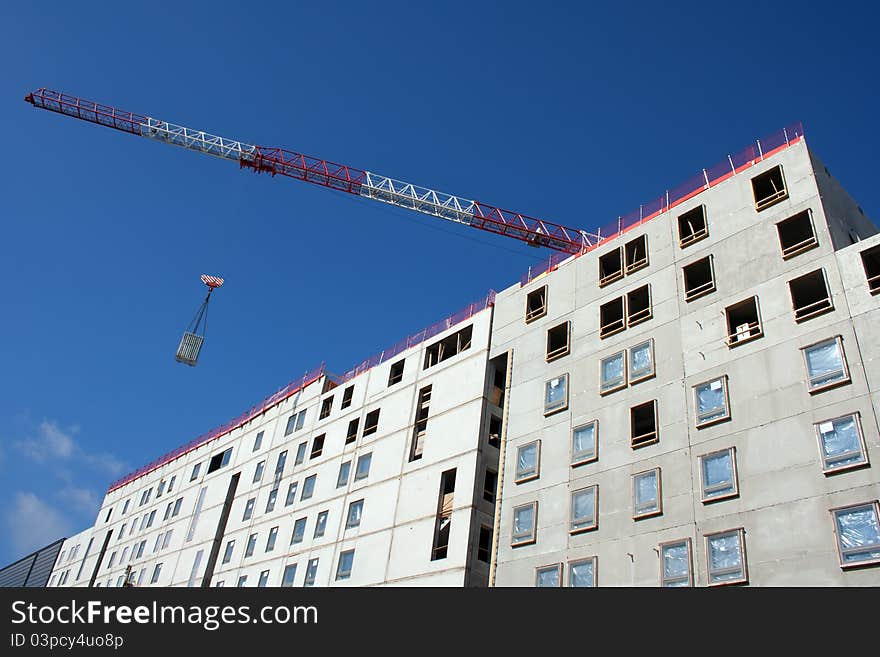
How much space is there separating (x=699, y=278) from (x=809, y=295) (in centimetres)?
606

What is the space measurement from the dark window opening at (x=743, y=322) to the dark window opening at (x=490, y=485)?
54.4 feet

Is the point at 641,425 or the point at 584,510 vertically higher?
the point at 641,425

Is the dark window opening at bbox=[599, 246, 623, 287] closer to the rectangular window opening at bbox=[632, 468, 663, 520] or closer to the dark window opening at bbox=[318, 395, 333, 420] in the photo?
the rectangular window opening at bbox=[632, 468, 663, 520]

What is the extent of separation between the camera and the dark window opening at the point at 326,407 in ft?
211

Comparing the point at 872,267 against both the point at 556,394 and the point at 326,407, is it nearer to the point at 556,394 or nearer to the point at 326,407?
the point at 556,394

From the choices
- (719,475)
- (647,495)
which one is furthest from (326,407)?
(719,475)

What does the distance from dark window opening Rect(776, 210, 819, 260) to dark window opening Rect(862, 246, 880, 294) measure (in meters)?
2.43

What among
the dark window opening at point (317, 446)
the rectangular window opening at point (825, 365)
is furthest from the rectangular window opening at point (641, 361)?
the dark window opening at point (317, 446)

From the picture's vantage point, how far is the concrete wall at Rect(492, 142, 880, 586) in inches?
1165

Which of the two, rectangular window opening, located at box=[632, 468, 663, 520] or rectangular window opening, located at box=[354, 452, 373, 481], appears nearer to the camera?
rectangular window opening, located at box=[632, 468, 663, 520]

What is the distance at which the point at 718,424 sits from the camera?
111 ft

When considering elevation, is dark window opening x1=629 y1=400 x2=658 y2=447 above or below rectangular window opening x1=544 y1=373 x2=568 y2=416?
below

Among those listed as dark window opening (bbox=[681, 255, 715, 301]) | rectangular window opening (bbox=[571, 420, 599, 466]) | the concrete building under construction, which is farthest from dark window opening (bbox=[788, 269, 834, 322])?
rectangular window opening (bbox=[571, 420, 599, 466])
